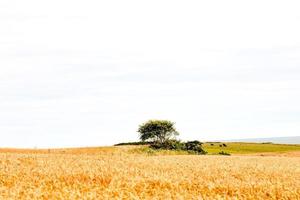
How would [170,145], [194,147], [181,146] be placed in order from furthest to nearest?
[194,147]
[170,145]
[181,146]

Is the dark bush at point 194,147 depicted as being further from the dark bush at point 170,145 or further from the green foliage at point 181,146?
the dark bush at point 170,145

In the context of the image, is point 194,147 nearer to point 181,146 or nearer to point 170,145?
point 181,146

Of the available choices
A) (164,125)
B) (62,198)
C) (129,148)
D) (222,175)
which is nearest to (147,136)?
(164,125)

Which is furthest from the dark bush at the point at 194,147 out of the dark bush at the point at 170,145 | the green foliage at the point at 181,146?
the dark bush at the point at 170,145

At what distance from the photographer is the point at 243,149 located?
9219 cm

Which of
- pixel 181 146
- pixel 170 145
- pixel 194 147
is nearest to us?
pixel 181 146

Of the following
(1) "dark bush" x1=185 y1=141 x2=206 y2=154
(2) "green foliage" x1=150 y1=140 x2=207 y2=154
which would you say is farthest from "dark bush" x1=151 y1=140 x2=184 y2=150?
(1) "dark bush" x1=185 y1=141 x2=206 y2=154

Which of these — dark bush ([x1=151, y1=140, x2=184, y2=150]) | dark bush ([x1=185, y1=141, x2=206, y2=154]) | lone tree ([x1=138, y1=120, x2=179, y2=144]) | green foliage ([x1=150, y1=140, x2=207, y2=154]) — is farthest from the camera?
lone tree ([x1=138, y1=120, x2=179, y2=144])

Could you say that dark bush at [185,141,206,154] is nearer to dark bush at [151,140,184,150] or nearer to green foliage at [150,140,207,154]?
green foliage at [150,140,207,154]

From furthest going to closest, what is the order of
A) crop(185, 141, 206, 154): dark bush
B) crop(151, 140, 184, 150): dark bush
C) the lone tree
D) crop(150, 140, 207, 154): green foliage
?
the lone tree < crop(185, 141, 206, 154): dark bush < crop(150, 140, 207, 154): green foliage < crop(151, 140, 184, 150): dark bush

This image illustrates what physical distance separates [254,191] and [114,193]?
5.55 m

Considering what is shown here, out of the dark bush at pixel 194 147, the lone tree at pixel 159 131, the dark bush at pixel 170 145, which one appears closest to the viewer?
the dark bush at pixel 170 145

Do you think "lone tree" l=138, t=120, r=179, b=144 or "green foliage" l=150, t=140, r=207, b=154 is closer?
"green foliage" l=150, t=140, r=207, b=154

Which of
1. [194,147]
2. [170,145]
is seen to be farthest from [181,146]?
[194,147]
